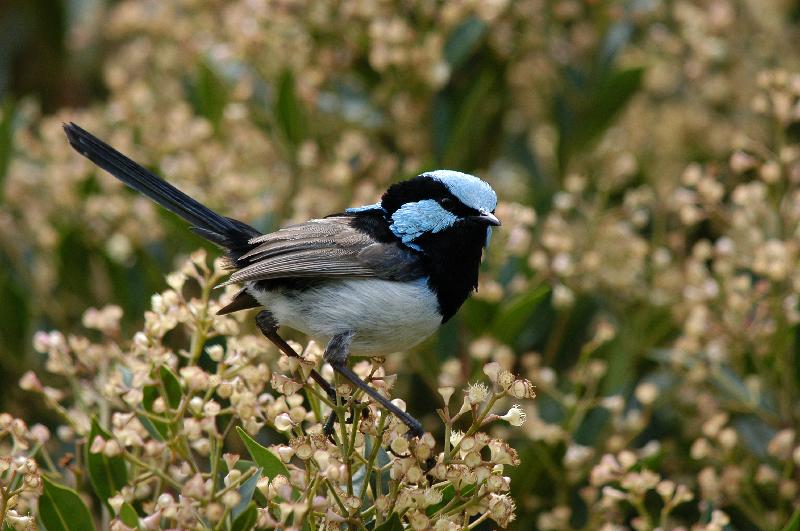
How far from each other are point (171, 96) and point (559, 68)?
2.12 meters

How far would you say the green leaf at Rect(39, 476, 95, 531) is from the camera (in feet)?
8.18

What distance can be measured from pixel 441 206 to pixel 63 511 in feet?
4.29

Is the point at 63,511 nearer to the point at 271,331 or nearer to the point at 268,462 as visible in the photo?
the point at 268,462

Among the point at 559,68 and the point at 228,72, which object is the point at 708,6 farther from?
the point at 228,72

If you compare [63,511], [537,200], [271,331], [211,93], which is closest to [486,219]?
[271,331]

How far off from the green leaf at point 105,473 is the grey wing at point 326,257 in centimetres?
60

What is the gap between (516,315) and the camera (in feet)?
11.3

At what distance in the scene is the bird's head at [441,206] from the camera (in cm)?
295

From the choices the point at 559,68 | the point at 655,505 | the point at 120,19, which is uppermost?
the point at 120,19

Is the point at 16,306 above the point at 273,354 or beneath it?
above

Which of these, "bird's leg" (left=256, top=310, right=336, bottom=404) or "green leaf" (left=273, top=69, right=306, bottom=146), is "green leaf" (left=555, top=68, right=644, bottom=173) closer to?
"green leaf" (left=273, top=69, right=306, bottom=146)

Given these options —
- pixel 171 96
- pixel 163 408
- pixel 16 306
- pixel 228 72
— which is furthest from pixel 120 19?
pixel 163 408

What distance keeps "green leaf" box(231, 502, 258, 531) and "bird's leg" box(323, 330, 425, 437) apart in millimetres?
368

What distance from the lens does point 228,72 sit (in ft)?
15.7
